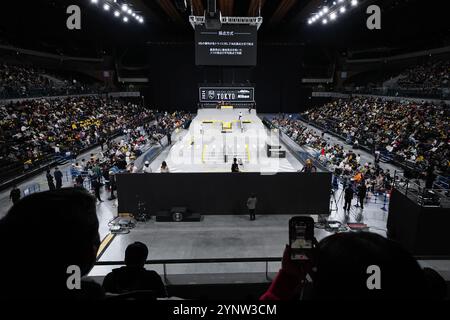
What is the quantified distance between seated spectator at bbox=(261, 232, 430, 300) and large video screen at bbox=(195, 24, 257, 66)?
22904 mm

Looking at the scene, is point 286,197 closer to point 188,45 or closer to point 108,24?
point 108,24

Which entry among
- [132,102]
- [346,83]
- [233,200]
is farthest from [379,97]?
[132,102]

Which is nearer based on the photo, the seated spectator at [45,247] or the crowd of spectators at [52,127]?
the seated spectator at [45,247]

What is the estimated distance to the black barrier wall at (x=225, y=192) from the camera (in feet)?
41.4

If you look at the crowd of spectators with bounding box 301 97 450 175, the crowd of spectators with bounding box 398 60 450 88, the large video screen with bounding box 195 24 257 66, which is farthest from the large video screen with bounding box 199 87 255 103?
the crowd of spectators with bounding box 398 60 450 88

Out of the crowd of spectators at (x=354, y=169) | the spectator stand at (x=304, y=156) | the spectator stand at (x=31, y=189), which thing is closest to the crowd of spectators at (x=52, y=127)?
the spectator stand at (x=31, y=189)

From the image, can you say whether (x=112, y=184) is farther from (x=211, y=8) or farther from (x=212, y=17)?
(x=211, y=8)

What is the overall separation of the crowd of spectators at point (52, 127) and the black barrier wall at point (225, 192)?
941 centimetres

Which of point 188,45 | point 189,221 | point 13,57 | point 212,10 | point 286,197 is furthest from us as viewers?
point 188,45

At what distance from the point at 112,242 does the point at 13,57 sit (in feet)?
104

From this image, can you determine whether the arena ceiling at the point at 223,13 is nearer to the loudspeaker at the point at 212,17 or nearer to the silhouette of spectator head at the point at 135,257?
the loudspeaker at the point at 212,17

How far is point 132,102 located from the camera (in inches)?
1895

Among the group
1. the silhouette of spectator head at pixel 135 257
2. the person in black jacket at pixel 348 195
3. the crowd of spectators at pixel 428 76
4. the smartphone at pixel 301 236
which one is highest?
the crowd of spectators at pixel 428 76

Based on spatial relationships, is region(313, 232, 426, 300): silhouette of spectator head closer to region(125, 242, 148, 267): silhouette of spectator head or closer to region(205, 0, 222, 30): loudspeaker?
region(125, 242, 148, 267): silhouette of spectator head
